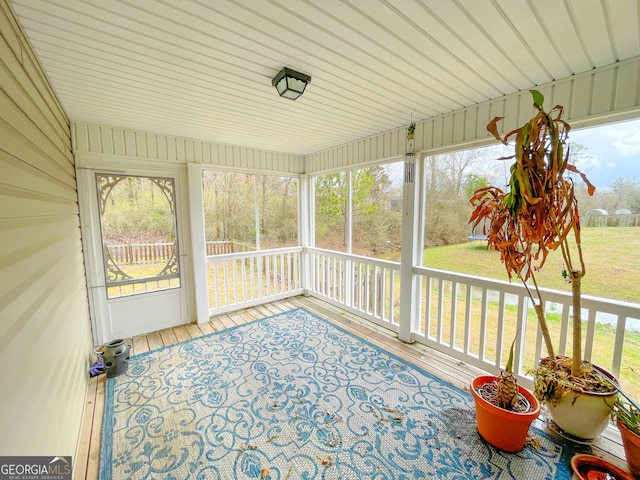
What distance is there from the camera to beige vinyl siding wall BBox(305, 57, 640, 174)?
1.74 metres

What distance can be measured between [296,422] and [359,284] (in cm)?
213

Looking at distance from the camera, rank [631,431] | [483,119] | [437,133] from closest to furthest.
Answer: [631,431]
[483,119]
[437,133]

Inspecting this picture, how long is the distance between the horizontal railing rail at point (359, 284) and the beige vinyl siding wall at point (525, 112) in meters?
1.47

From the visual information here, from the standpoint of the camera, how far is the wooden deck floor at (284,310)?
1676 millimetres

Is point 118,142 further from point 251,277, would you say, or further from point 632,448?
point 632,448

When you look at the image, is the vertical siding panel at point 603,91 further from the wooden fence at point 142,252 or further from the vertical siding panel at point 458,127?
the wooden fence at point 142,252

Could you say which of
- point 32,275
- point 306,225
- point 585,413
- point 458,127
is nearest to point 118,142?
point 32,275

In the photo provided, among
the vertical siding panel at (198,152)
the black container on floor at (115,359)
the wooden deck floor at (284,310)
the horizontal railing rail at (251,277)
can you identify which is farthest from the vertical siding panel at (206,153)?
the black container on floor at (115,359)

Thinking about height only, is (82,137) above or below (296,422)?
above

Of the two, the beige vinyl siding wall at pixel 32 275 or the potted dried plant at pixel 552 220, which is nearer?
the beige vinyl siding wall at pixel 32 275

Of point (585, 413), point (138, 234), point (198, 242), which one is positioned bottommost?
point (585, 413)

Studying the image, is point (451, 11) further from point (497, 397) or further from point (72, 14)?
point (497, 397)

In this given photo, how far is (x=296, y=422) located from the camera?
1.89m

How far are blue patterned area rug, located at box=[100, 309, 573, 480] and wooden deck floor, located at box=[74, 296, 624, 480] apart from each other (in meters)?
0.08
